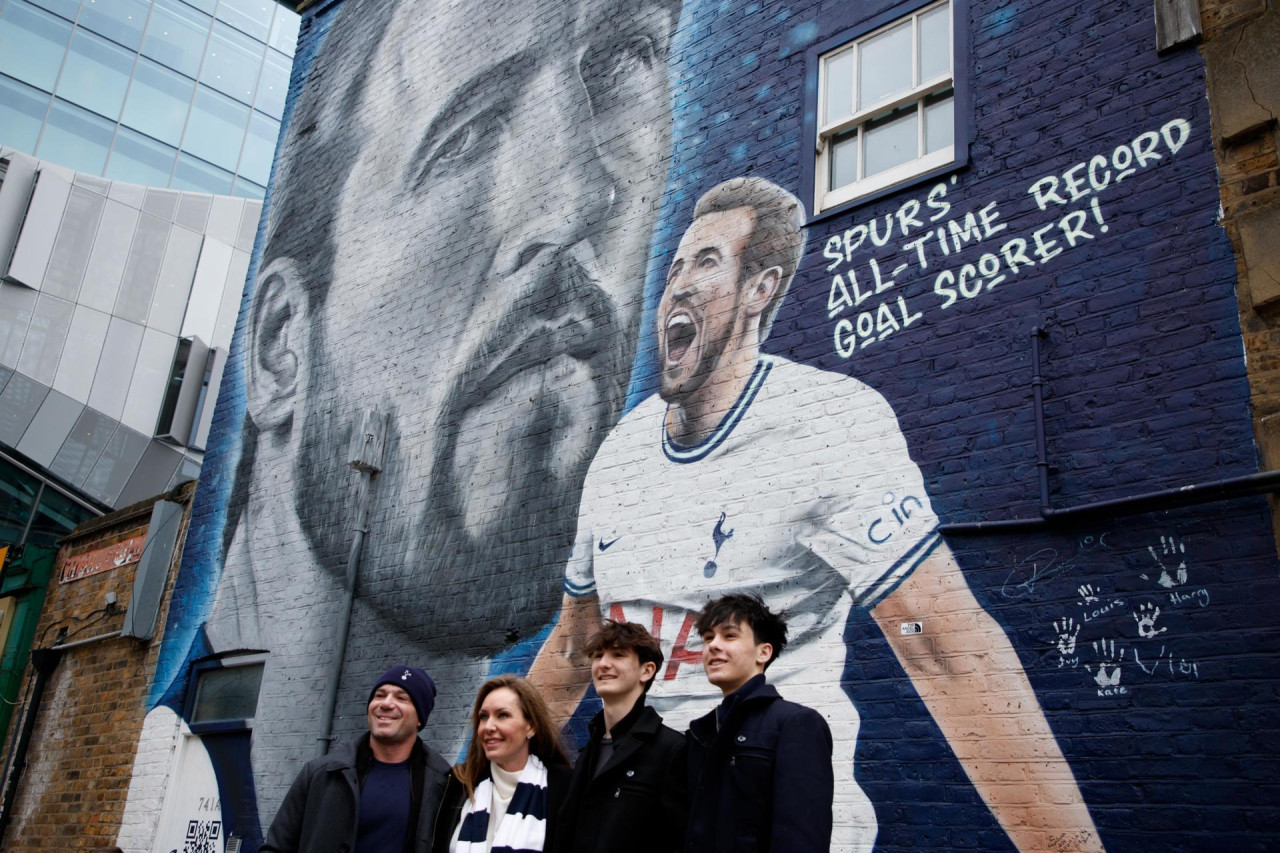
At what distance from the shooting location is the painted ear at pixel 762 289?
6.68 m

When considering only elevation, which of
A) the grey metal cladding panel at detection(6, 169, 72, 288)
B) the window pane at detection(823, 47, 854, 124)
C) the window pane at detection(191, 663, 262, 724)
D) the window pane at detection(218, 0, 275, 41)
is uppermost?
the window pane at detection(218, 0, 275, 41)

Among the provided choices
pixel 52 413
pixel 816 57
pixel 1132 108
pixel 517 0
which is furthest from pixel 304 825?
pixel 52 413

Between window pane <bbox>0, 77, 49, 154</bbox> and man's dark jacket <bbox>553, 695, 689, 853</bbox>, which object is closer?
man's dark jacket <bbox>553, 695, 689, 853</bbox>

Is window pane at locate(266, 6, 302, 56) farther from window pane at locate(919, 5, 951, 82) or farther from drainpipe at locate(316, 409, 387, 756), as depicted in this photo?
window pane at locate(919, 5, 951, 82)

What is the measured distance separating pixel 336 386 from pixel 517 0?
359 centimetres

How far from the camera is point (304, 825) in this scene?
3.86 meters

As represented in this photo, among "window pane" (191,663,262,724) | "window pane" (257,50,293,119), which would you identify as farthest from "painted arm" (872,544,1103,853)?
"window pane" (257,50,293,119)

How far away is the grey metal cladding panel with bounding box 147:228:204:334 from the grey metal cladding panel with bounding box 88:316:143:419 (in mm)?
496

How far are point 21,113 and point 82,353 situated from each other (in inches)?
264

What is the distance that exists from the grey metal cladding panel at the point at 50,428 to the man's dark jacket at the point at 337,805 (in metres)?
14.8

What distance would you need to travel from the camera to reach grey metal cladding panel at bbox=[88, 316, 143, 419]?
18688 mm

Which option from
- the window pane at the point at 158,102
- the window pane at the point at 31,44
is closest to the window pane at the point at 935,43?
the window pane at the point at 31,44

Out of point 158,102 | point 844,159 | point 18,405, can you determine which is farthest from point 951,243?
point 158,102

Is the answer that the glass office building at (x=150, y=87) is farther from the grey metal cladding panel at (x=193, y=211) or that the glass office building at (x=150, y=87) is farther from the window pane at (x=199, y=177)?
the grey metal cladding panel at (x=193, y=211)
